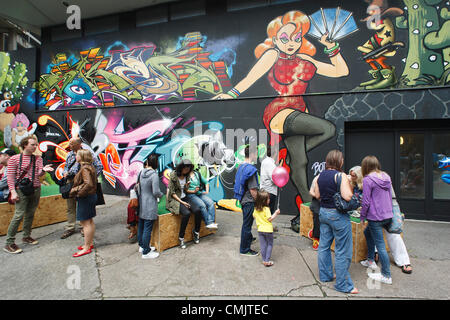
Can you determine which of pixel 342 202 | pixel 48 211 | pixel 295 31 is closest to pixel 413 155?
pixel 295 31

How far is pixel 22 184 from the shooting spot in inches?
159

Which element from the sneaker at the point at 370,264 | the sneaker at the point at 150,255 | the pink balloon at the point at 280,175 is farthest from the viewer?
the pink balloon at the point at 280,175

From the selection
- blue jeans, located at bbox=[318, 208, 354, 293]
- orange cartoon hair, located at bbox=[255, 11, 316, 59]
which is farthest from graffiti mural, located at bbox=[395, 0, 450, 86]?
blue jeans, located at bbox=[318, 208, 354, 293]

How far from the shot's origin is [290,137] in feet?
21.7

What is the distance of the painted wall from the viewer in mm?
6145

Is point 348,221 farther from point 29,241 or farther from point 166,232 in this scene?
point 29,241

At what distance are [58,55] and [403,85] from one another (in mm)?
11523

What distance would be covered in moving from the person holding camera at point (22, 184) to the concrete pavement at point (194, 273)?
0.44 metres

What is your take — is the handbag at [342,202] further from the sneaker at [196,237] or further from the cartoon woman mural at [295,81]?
the cartoon woman mural at [295,81]

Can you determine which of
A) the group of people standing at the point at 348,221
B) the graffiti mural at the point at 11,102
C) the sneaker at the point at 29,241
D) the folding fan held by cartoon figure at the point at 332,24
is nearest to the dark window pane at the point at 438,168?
the folding fan held by cartoon figure at the point at 332,24

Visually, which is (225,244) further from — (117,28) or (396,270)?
(117,28)

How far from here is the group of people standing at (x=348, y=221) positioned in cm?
298

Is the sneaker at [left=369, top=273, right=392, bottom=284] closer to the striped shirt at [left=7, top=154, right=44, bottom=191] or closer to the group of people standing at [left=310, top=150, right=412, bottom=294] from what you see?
the group of people standing at [left=310, top=150, right=412, bottom=294]

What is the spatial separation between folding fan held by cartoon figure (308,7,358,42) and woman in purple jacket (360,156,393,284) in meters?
4.65
